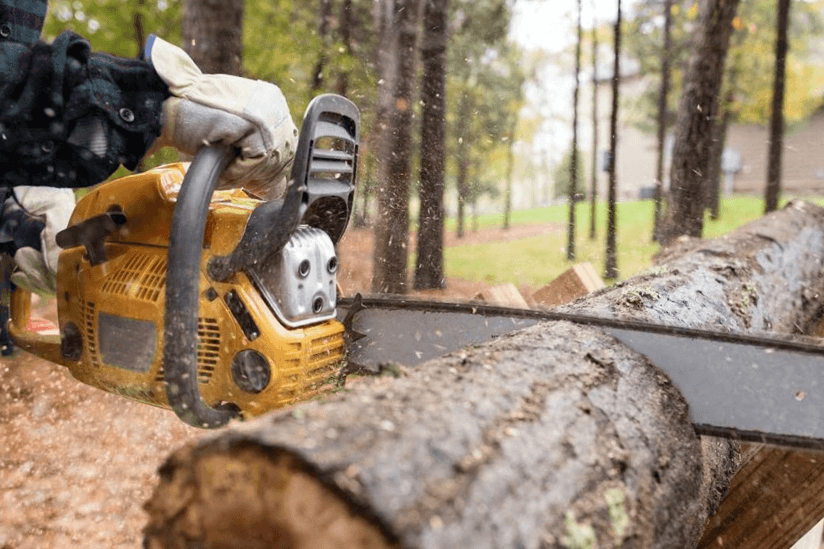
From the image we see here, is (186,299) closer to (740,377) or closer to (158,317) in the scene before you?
(158,317)

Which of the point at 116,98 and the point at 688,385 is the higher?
the point at 116,98

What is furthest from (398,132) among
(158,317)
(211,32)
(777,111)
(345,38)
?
(777,111)

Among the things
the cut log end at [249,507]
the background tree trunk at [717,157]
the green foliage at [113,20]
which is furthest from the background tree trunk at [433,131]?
the background tree trunk at [717,157]

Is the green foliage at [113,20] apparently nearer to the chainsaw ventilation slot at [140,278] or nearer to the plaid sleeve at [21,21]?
the plaid sleeve at [21,21]

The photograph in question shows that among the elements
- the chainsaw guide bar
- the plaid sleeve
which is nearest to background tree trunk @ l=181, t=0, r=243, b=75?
the plaid sleeve

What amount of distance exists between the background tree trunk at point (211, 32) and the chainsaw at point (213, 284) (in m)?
2.73

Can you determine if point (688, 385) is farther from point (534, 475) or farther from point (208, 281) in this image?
point (208, 281)

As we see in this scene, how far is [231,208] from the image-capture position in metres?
1.83

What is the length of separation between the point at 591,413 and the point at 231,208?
1.15 m

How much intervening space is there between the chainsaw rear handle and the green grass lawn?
18.8ft

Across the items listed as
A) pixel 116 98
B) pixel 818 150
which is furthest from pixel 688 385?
pixel 818 150

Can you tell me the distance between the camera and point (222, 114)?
1710 millimetres

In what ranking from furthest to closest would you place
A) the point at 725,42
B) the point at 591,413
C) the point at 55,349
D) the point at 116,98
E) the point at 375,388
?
the point at 725,42 < the point at 55,349 < the point at 116,98 < the point at 591,413 < the point at 375,388

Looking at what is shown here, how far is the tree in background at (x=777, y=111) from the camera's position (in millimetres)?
7590
